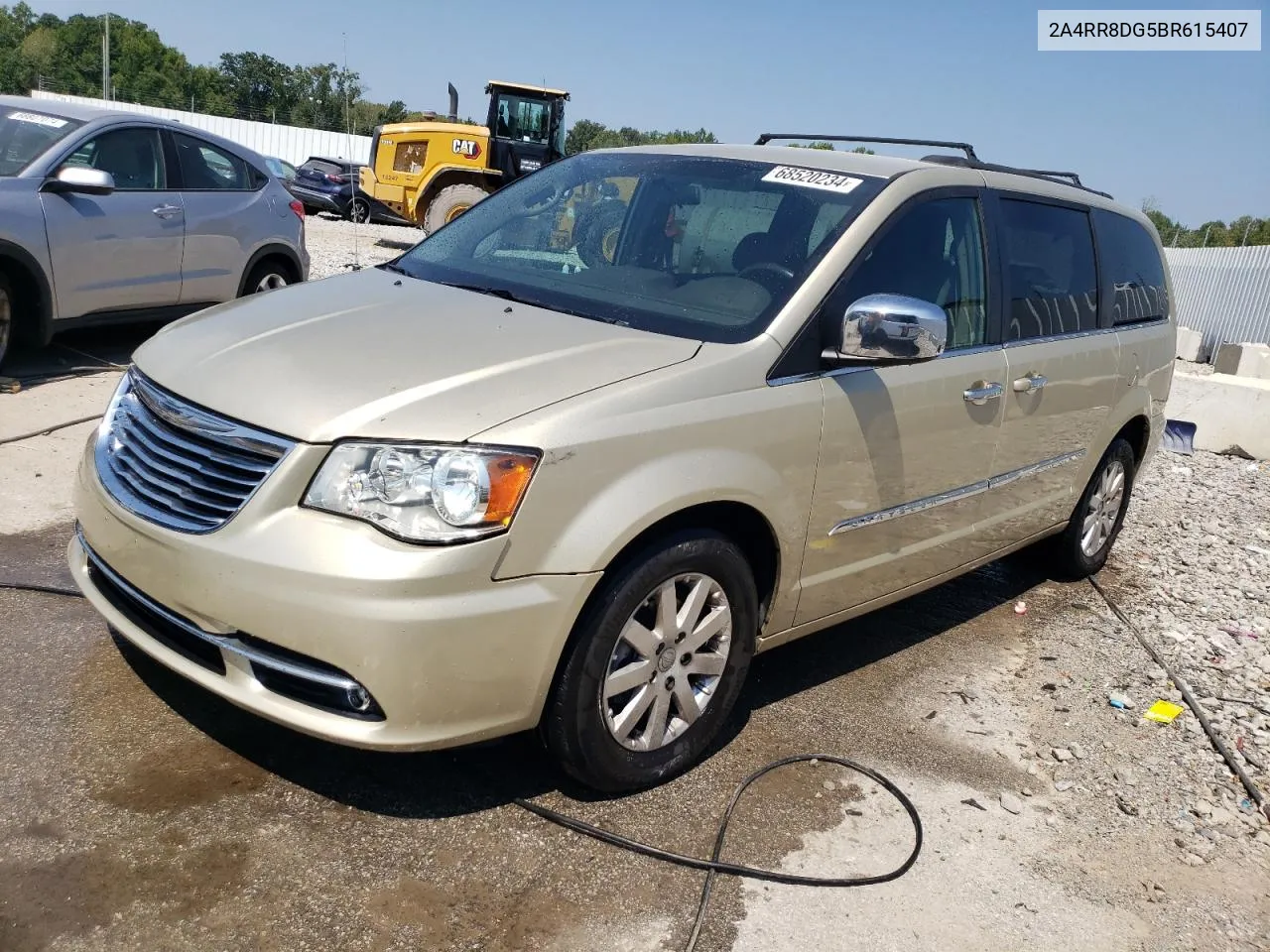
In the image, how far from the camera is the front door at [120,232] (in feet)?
23.2

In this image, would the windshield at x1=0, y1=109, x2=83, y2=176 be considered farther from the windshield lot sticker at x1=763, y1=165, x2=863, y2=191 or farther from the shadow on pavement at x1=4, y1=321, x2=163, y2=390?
Result: the windshield lot sticker at x1=763, y1=165, x2=863, y2=191

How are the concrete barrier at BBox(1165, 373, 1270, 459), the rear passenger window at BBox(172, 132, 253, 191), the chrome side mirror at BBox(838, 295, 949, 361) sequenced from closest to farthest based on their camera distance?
the chrome side mirror at BBox(838, 295, 949, 361), the rear passenger window at BBox(172, 132, 253, 191), the concrete barrier at BBox(1165, 373, 1270, 459)

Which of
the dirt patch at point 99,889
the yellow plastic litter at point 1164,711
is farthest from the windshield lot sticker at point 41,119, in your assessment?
the yellow plastic litter at point 1164,711

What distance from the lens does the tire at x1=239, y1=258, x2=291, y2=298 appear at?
28.7ft

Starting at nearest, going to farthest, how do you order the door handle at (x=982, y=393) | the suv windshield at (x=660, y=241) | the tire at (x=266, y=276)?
the suv windshield at (x=660, y=241) < the door handle at (x=982, y=393) < the tire at (x=266, y=276)

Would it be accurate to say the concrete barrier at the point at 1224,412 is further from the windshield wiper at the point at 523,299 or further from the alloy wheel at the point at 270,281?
the windshield wiper at the point at 523,299

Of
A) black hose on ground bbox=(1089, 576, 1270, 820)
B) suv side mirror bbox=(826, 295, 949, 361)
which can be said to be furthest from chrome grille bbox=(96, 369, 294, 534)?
black hose on ground bbox=(1089, 576, 1270, 820)

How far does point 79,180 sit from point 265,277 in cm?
214

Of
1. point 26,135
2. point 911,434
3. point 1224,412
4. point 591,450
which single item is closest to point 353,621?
point 591,450

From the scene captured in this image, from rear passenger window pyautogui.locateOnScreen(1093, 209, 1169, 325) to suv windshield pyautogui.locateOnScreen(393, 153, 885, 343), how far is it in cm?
207

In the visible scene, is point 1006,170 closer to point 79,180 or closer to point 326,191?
point 79,180

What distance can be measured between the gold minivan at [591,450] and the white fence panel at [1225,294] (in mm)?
17131

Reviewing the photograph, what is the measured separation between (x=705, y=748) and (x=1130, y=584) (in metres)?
3.67

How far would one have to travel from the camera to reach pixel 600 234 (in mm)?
4141
